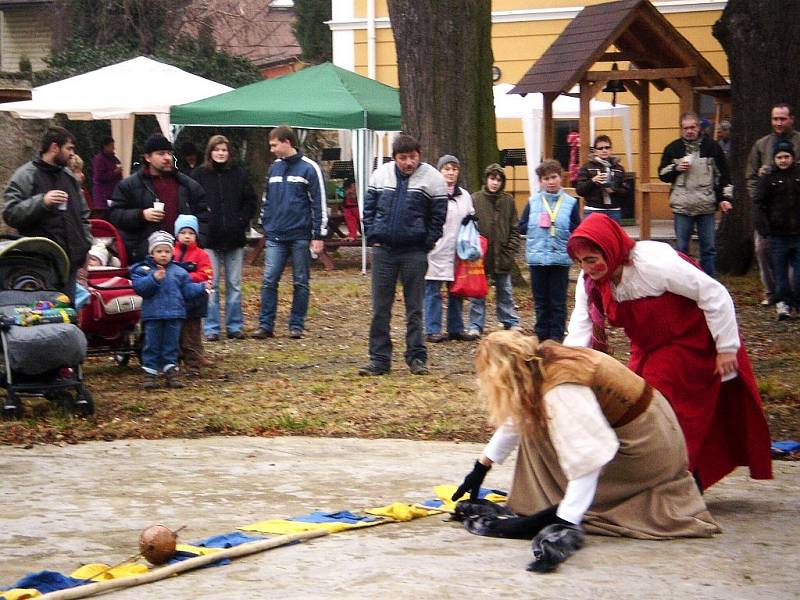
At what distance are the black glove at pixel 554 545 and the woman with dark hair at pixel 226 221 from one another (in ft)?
26.5

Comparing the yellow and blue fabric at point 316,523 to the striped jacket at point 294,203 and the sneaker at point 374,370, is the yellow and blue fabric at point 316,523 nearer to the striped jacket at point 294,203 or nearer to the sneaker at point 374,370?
the sneaker at point 374,370

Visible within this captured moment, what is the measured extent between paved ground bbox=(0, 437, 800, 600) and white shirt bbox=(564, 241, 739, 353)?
0.91 meters

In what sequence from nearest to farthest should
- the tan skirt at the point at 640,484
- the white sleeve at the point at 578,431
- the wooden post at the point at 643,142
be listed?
the white sleeve at the point at 578,431, the tan skirt at the point at 640,484, the wooden post at the point at 643,142

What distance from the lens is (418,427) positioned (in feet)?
29.9

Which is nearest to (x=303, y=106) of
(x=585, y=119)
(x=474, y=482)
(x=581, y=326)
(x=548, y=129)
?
(x=548, y=129)

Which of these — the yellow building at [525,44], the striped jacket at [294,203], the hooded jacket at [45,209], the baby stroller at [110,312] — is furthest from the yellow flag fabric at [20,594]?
the yellow building at [525,44]

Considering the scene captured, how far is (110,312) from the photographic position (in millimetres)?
10977

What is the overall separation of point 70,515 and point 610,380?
2765 mm

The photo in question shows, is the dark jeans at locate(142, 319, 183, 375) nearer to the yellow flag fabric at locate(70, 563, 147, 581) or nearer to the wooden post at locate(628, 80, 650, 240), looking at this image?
the yellow flag fabric at locate(70, 563, 147, 581)

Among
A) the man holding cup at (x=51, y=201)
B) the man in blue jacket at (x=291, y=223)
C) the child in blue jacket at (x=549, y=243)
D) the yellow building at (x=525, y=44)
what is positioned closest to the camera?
the man holding cup at (x=51, y=201)

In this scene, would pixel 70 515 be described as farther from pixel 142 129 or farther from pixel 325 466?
pixel 142 129

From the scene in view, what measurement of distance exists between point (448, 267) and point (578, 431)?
738cm

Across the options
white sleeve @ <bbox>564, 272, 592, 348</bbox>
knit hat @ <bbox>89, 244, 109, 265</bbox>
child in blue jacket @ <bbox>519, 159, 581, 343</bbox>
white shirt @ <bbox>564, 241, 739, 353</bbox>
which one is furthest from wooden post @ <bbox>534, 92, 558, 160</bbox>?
white shirt @ <bbox>564, 241, 739, 353</bbox>

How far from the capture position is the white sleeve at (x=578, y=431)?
5.58 meters
